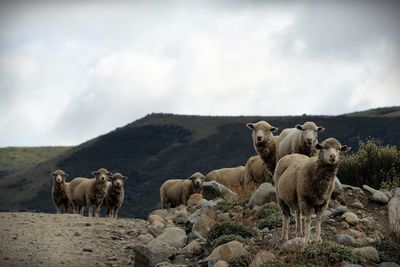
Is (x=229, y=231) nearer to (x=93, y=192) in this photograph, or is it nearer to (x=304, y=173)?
(x=304, y=173)

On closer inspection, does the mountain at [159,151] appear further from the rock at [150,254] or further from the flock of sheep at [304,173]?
the rock at [150,254]

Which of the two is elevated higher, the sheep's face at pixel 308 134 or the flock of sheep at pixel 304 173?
the sheep's face at pixel 308 134

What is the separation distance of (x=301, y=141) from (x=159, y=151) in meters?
85.8

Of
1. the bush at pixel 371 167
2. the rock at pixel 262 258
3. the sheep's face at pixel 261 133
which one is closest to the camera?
the rock at pixel 262 258

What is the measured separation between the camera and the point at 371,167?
992 inches

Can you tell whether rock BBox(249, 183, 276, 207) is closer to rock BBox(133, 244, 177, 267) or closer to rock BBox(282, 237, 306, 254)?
rock BBox(133, 244, 177, 267)

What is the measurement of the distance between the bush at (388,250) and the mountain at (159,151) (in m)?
60.1

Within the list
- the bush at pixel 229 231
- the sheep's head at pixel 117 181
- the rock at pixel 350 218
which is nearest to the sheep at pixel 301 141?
the rock at pixel 350 218

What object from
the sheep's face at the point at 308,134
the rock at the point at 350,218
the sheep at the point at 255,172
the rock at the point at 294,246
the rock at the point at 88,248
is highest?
the sheep's face at the point at 308,134

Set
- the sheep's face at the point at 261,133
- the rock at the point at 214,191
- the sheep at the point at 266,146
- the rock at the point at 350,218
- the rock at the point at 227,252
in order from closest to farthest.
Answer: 1. the rock at the point at 227,252
2. the rock at the point at 350,218
3. the sheep's face at the point at 261,133
4. the sheep at the point at 266,146
5. the rock at the point at 214,191

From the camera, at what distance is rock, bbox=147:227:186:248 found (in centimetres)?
1781

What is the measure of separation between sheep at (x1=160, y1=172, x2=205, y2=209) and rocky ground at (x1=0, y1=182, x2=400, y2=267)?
626 cm

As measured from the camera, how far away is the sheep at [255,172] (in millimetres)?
26016

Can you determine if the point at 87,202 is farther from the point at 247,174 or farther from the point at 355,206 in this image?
the point at 355,206
